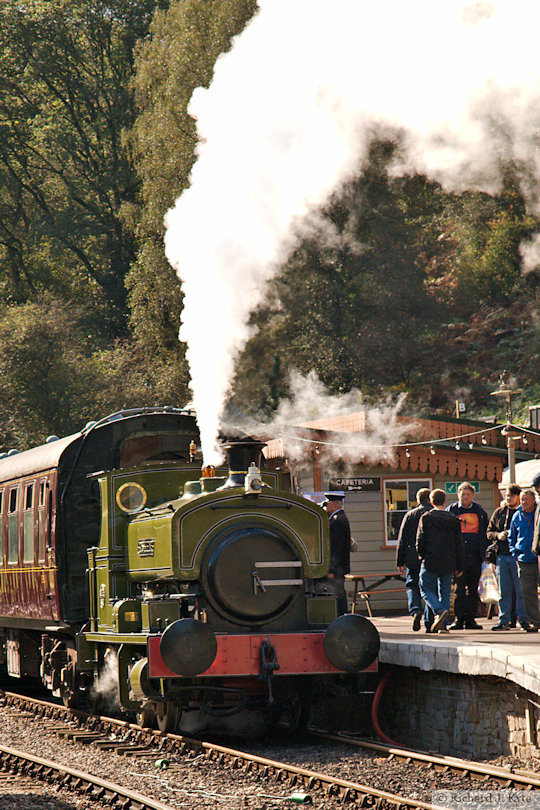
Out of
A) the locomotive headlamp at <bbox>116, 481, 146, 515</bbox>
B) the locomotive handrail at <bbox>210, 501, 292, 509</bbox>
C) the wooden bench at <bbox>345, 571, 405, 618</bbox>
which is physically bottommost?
the wooden bench at <bbox>345, 571, 405, 618</bbox>

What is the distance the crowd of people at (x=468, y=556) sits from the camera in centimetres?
1155

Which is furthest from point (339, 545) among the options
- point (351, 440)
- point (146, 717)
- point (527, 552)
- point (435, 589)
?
point (351, 440)

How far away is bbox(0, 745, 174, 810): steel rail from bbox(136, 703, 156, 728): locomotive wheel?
1.10m

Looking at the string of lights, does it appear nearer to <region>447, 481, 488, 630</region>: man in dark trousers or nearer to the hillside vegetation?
<region>447, 481, 488, 630</region>: man in dark trousers

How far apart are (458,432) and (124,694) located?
32.2 feet

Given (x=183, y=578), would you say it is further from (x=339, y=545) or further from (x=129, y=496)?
(x=339, y=545)

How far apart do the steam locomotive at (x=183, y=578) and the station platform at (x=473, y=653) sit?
536 millimetres

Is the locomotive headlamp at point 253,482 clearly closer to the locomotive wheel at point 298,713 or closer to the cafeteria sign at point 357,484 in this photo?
the locomotive wheel at point 298,713

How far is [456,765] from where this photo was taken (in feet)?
25.6

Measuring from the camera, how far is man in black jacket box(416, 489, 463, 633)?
11547mm

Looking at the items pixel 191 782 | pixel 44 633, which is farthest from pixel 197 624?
pixel 44 633

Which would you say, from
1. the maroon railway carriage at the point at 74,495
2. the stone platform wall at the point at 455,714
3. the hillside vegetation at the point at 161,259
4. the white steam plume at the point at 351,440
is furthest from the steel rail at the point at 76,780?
the hillside vegetation at the point at 161,259

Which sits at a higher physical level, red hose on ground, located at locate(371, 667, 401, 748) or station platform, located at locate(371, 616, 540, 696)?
station platform, located at locate(371, 616, 540, 696)

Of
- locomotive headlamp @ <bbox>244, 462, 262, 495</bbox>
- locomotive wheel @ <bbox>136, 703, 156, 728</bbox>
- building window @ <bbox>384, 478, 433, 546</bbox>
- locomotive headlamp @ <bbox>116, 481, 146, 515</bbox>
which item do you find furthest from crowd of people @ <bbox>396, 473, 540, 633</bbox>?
building window @ <bbox>384, 478, 433, 546</bbox>
